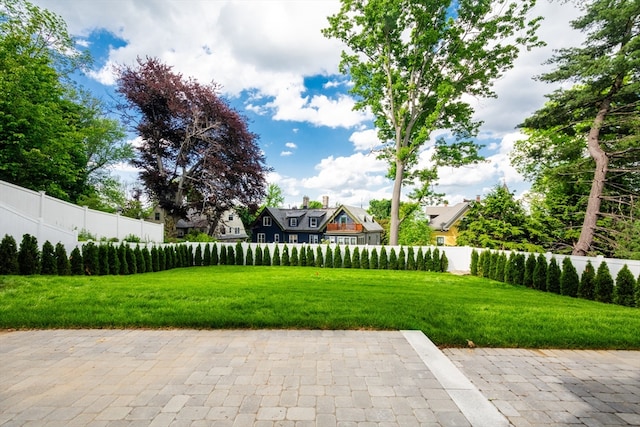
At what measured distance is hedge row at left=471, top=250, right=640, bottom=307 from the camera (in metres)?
8.35

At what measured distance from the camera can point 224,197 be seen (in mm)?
18906

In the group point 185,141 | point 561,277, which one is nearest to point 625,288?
point 561,277

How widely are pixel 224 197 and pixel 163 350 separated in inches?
645

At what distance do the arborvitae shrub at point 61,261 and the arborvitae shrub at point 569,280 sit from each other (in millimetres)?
16497

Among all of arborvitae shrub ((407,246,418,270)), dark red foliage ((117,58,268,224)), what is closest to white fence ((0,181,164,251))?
dark red foliage ((117,58,268,224))

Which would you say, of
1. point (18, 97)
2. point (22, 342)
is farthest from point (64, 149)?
point (22, 342)

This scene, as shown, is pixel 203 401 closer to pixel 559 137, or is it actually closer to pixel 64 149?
pixel 64 149

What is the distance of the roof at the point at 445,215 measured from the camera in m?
30.5

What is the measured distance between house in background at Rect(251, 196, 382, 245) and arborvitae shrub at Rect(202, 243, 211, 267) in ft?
49.1

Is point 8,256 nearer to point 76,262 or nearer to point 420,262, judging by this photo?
point 76,262

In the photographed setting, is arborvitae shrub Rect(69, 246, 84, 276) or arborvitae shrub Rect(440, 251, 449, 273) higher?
arborvitae shrub Rect(69, 246, 84, 276)

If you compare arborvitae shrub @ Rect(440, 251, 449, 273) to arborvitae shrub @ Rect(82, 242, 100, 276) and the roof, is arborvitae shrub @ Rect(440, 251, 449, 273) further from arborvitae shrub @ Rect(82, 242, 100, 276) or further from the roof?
the roof

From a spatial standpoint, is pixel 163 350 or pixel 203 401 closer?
pixel 203 401

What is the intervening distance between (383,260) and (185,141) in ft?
47.3
